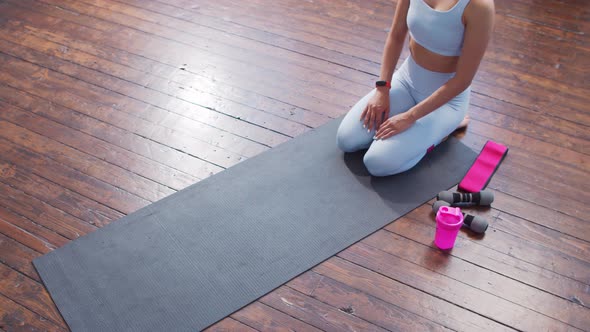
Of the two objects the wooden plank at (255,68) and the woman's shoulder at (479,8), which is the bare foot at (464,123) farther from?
the woman's shoulder at (479,8)

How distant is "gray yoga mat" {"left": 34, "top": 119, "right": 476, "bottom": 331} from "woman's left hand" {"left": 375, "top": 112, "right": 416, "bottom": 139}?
196 millimetres

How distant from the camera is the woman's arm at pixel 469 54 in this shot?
1956 mm

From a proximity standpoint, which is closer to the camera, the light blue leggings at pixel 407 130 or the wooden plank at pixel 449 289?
the wooden plank at pixel 449 289

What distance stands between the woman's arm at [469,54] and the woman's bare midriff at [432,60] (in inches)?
3.3

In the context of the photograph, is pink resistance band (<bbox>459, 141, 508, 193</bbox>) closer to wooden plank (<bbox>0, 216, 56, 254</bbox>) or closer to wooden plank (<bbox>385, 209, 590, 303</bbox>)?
wooden plank (<bbox>385, 209, 590, 303</bbox>)

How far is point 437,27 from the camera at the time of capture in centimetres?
207

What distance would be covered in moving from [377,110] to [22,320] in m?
1.54

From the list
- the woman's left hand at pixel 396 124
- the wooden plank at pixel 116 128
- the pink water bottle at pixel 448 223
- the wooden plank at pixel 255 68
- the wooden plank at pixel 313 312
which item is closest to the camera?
the wooden plank at pixel 313 312

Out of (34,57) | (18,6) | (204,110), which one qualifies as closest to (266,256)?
(204,110)

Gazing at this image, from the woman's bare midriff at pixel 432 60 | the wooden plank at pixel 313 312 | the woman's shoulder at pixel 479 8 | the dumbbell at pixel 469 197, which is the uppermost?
the woman's shoulder at pixel 479 8

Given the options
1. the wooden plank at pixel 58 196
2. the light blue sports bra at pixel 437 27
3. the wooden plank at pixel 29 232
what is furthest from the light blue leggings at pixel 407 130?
the wooden plank at pixel 29 232

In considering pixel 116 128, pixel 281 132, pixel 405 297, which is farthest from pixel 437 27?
pixel 116 128

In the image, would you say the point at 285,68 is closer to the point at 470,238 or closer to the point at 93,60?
the point at 93,60

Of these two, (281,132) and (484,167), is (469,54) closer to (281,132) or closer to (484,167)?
(484,167)
